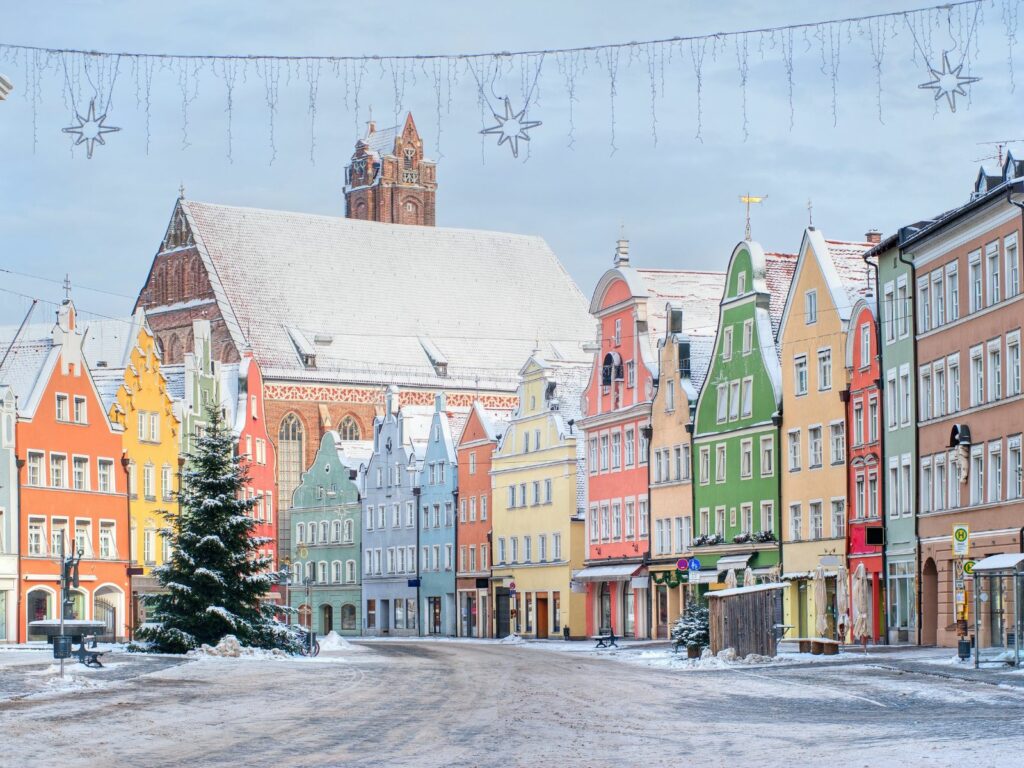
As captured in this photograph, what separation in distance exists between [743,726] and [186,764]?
861 centimetres

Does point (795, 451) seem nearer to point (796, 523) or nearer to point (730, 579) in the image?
point (796, 523)

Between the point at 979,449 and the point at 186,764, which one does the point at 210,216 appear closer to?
the point at 979,449

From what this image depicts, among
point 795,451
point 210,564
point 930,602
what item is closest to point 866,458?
point 795,451

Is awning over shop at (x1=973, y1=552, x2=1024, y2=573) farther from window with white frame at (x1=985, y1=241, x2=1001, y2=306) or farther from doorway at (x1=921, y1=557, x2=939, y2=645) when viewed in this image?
doorway at (x1=921, y1=557, x2=939, y2=645)

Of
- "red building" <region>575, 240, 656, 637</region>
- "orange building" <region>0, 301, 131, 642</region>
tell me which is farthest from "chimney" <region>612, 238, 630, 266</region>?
"orange building" <region>0, 301, 131, 642</region>

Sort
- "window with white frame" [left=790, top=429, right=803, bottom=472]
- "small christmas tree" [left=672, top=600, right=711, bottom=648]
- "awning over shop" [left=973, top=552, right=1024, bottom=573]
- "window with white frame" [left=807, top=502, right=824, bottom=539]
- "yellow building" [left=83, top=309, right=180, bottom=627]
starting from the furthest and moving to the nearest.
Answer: "yellow building" [left=83, top=309, right=180, bottom=627], "window with white frame" [left=790, top=429, right=803, bottom=472], "window with white frame" [left=807, top=502, right=824, bottom=539], "small christmas tree" [left=672, top=600, right=711, bottom=648], "awning over shop" [left=973, top=552, right=1024, bottom=573]

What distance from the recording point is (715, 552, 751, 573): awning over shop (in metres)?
75.7

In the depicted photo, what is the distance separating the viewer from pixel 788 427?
7294cm

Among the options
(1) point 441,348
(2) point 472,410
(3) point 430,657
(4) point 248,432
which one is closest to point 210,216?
(1) point 441,348

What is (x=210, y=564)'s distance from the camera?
5550cm

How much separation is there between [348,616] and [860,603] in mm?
58356

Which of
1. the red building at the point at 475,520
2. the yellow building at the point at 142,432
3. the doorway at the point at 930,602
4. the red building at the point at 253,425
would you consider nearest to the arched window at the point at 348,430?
the red building at the point at 253,425

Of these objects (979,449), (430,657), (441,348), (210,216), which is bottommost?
(430,657)

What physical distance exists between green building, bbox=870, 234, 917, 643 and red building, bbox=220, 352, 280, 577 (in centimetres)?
5521
